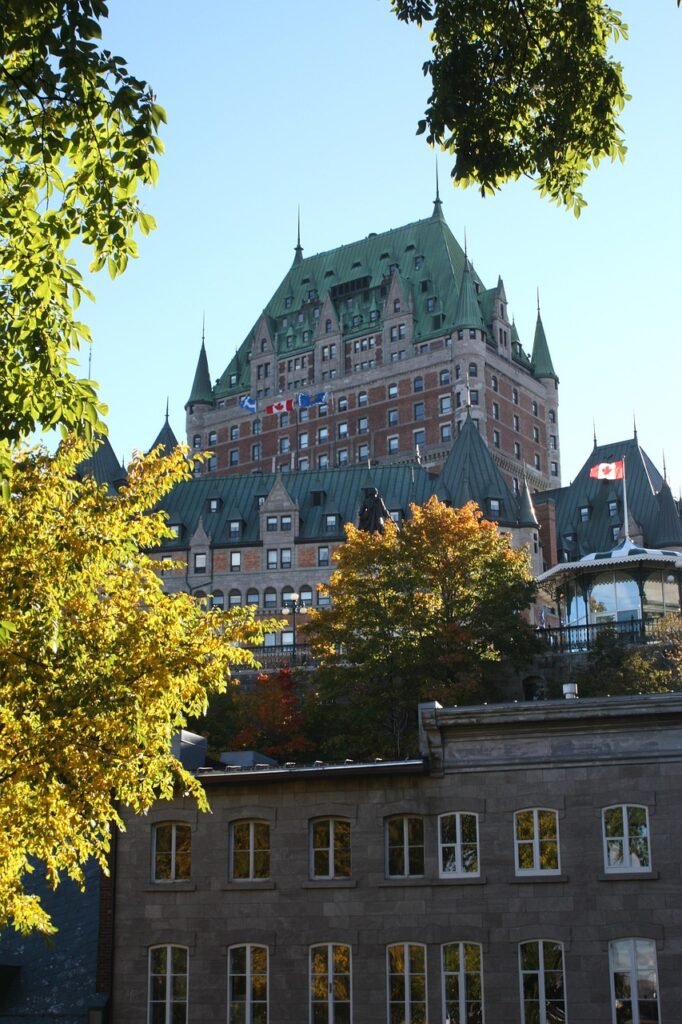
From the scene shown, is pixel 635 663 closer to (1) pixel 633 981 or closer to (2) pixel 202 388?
(1) pixel 633 981

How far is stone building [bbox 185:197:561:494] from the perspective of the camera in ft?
469

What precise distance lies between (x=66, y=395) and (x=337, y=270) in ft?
486

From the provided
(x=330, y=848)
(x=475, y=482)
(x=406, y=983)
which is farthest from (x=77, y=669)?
(x=475, y=482)

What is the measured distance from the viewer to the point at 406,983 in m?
32.5

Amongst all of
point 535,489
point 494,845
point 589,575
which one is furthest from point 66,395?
point 535,489

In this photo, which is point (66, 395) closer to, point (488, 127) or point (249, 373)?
point (488, 127)

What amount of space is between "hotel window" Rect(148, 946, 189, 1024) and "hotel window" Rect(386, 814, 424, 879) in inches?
212

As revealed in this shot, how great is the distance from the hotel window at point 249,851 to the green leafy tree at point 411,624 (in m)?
23.2

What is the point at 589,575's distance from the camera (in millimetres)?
73938

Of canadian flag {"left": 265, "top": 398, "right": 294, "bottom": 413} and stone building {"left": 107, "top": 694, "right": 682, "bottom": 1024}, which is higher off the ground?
canadian flag {"left": 265, "top": 398, "right": 294, "bottom": 413}

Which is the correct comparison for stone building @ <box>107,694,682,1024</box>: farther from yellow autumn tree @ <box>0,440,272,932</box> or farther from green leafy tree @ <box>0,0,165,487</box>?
green leafy tree @ <box>0,0,165,487</box>

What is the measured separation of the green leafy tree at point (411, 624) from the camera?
62.2 meters

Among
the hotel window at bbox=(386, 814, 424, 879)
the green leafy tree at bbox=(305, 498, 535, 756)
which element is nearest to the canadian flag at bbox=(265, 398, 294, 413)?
the green leafy tree at bbox=(305, 498, 535, 756)

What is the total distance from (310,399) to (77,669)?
4969 inches
